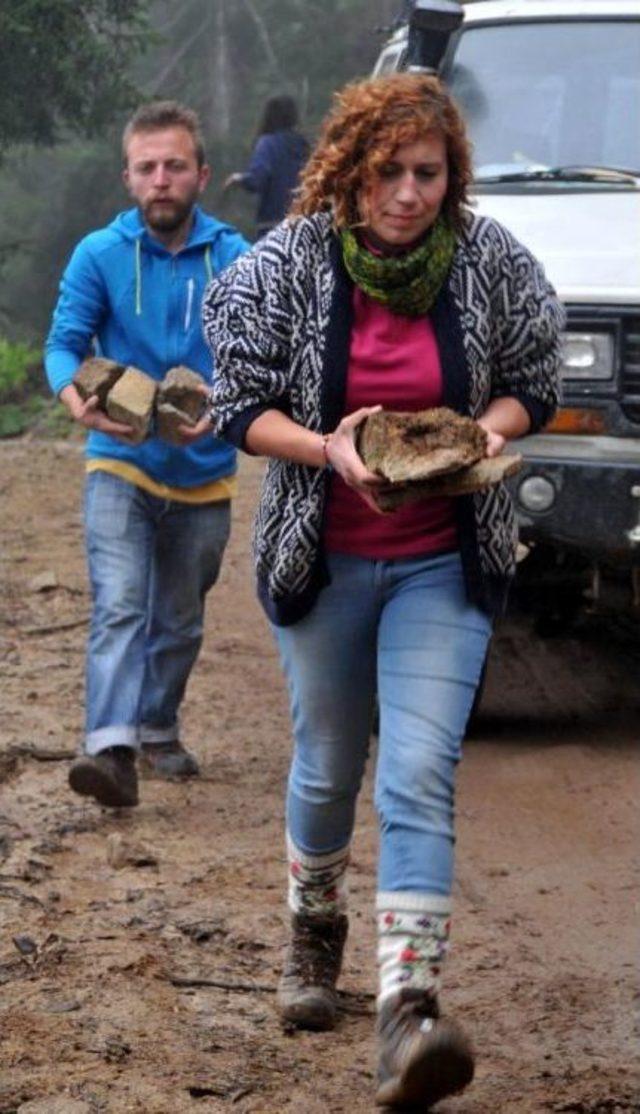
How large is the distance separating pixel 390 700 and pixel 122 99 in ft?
61.5

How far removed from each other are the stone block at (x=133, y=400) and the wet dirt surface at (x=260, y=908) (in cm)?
114

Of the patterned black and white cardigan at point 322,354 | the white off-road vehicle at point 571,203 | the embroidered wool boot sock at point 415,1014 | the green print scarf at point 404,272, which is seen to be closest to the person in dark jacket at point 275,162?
the white off-road vehicle at point 571,203

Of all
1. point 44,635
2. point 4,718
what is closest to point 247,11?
point 44,635

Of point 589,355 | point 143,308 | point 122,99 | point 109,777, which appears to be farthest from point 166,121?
point 122,99

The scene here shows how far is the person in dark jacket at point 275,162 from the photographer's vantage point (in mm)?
18750

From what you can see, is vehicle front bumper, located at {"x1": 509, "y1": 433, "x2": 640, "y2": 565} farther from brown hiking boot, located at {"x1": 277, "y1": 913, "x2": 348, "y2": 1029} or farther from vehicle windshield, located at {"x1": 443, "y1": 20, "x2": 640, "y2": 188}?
brown hiking boot, located at {"x1": 277, "y1": 913, "x2": 348, "y2": 1029}

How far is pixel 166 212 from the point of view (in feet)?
23.9

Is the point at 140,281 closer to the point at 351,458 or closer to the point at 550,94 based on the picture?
the point at 550,94

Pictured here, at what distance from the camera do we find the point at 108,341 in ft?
24.3

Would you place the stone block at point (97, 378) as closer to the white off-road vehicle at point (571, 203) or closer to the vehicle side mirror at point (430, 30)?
the white off-road vehicle at point (571, 203)

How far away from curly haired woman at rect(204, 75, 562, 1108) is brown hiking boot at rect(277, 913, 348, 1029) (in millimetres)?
475

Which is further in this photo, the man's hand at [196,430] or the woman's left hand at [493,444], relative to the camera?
the man's hand at [196,430]

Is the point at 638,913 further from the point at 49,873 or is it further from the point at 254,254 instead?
the point at 254,254

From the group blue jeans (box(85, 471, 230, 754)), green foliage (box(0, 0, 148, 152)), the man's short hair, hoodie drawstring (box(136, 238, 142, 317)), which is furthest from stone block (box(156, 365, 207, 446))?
green foliage (box(0, 0, 148, 152))
